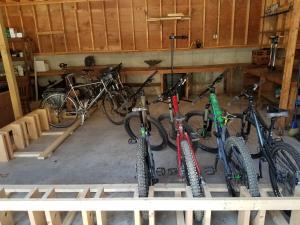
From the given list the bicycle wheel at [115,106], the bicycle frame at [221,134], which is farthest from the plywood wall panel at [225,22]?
the bicycle frame at [221,134]

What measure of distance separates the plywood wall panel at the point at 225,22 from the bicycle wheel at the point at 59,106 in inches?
154

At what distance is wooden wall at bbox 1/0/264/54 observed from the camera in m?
5.72

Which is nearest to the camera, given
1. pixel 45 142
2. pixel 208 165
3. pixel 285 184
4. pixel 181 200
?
pixel 181 200

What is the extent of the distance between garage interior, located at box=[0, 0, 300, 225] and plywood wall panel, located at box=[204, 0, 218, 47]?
25 mm

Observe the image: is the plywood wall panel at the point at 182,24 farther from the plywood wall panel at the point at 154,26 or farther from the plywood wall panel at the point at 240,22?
the plywood wall panel at the point at 240,22

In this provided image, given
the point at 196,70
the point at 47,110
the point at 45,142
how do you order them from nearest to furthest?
the point at 45,142, the point at 47,110, the point at 196,70

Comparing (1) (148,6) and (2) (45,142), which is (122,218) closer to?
(2) (45,142)

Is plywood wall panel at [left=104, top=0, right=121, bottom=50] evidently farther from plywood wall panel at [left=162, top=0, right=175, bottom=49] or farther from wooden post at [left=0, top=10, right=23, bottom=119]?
wooden post at [left=0, top=10, right=23, bottom=119]

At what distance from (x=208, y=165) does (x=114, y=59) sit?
439cm

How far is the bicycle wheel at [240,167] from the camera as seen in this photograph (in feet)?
5.96

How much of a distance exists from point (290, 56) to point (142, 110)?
2.43 metres

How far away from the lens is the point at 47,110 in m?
4.16

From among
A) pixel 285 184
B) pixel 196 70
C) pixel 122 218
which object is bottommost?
pixel 122 218

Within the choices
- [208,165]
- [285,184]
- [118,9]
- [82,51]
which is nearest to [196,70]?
[118,9]
